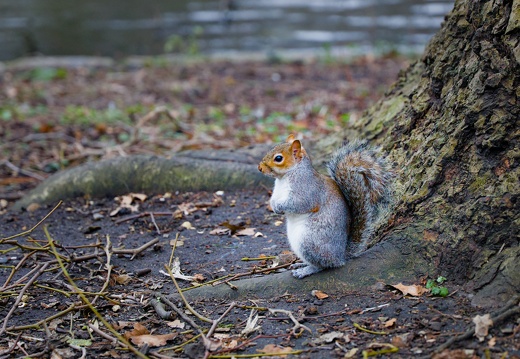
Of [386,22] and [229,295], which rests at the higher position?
[386,22]

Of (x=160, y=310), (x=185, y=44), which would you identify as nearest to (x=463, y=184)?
(x=160, y=310)

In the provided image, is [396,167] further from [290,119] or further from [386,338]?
[290,119]

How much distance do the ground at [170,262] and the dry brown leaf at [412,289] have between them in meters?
0.02

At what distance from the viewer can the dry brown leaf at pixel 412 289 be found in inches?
97.4

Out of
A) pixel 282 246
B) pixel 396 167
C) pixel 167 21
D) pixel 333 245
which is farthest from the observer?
pixel 167 21

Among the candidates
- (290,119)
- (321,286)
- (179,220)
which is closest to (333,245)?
(321,286)

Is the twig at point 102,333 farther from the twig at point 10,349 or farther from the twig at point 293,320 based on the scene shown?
the twig at point 293,320

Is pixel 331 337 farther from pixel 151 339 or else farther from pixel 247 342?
pixel 151 339

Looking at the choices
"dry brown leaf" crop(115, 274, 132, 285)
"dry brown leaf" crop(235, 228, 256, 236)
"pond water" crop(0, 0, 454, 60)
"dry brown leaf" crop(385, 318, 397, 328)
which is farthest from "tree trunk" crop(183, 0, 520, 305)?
"pond water" crop(0, 0, 454, 60)

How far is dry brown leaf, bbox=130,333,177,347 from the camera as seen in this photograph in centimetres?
243

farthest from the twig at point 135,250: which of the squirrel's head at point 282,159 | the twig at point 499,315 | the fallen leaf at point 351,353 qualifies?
the twig at point 499,315

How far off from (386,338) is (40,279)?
169cm

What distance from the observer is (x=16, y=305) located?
263cm

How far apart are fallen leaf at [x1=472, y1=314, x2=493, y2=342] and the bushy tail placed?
24.9 inches
